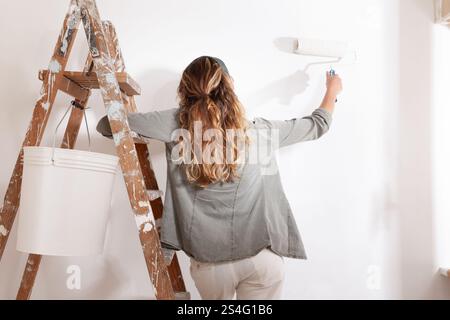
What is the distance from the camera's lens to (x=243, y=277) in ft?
4.17

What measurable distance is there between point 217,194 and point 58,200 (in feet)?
1.54

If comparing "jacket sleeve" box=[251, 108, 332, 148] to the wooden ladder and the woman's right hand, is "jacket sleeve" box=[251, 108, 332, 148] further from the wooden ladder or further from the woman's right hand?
the wooden ladder

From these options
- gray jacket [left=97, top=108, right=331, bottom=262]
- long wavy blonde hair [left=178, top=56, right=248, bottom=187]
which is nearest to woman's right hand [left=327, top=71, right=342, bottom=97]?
gray jacket [left=97, top=108, right=331, bottom=262]

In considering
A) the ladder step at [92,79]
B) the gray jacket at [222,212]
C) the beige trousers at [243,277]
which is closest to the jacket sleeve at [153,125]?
the gray jacket at [222,212]

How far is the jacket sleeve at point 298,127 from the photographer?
1422 millimetres

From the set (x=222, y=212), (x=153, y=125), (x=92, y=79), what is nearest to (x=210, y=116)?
(x=153, y=125)

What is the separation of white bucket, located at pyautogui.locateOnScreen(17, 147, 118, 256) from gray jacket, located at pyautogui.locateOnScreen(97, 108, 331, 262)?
19 centimetres

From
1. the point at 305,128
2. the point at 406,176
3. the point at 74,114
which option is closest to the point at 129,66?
the point at 74,114

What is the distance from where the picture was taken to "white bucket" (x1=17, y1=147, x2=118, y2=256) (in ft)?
3.96

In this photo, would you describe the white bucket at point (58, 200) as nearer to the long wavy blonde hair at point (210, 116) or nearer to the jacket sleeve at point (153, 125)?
the jacket sleeve at point (153, 125)

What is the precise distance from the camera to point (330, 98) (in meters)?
1.64

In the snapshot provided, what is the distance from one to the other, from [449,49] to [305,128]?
32.8 inches
